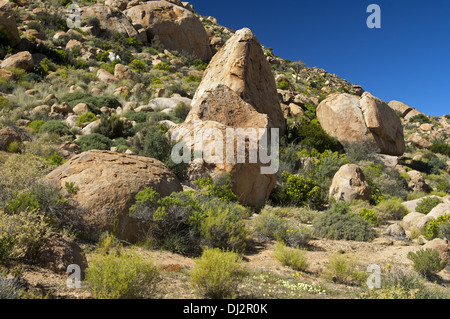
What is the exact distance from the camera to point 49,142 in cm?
1062

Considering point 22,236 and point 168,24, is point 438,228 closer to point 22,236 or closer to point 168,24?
point 22,236

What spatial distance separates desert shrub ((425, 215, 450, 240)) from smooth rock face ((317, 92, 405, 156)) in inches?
406

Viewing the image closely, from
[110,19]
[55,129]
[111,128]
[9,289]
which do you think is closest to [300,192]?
[111,128]

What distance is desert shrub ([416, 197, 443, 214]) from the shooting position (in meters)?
10.5

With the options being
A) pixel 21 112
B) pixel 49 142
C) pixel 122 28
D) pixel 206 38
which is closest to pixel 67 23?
pixel 122 28

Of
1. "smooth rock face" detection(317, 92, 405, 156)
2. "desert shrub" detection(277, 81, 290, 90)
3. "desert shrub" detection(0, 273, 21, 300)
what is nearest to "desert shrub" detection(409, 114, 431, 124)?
"desert shrub" detection(277, 81, 290, 90)

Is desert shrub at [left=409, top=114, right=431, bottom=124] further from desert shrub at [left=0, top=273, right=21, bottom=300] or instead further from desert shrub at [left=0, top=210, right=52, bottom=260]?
desert shrub at [left=0, top=273, right=21, bottom=300]

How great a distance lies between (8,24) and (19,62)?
3499mm

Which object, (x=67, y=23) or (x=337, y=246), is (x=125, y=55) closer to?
(x=67, y=23)

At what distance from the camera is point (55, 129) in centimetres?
1166

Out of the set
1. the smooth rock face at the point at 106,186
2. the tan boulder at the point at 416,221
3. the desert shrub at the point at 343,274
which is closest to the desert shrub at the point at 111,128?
the smooth rock face at the point at 106,186

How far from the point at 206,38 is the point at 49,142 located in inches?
1032

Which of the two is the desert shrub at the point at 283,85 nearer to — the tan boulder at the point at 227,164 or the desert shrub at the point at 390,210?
the desert shrub at the point at 390,210

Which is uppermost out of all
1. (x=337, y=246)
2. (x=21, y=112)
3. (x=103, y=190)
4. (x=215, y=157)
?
(x=21, y=112)
